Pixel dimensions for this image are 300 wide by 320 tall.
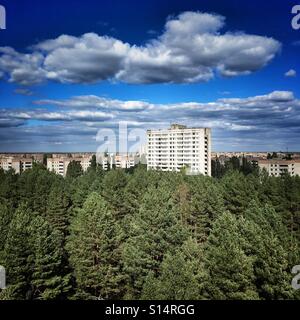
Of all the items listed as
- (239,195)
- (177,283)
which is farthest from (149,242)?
(239,195)

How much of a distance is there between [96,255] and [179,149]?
19347 mm

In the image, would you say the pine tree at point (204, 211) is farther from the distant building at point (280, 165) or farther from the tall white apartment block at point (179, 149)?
the distant building at point (280, 165)

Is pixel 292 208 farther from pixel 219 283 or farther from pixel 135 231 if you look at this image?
pixel 219 283

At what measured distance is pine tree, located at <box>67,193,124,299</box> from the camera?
5508 mm

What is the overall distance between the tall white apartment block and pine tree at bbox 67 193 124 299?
15071mm

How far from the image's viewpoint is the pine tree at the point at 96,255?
18.1ft

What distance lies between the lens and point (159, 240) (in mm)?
5965

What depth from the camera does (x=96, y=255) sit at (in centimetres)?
579

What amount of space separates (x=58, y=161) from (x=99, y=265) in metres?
26.6

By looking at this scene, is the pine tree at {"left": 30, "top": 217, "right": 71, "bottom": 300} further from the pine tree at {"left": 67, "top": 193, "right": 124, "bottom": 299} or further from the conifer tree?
the conifer tree

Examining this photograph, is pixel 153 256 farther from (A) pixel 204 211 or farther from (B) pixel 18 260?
(A) pixel 204 211

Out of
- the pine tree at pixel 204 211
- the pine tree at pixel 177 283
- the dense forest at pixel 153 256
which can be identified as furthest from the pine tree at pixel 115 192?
the pine tree at pixel 177 283

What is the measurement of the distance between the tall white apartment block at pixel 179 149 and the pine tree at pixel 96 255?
15.1 meters

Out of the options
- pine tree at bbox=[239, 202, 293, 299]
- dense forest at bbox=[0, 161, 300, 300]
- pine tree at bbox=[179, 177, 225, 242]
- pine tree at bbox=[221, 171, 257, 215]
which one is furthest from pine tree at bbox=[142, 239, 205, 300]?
pine tree at bbox=[221, 171, 257, 215]
